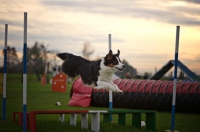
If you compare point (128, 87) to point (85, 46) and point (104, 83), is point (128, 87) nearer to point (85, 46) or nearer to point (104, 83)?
point (85, 46)

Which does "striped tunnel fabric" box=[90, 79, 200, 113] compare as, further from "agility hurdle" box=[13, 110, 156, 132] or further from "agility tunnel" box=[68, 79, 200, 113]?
"agility hurdle" box=[13, 110, 156, 132]

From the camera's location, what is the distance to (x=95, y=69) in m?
8.41

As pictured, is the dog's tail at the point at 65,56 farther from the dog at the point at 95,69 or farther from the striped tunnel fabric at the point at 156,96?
the striped tunnel fabric at the point at 156,96

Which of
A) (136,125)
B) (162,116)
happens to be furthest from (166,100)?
(136,125)

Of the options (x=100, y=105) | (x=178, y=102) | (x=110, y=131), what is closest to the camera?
(x=110, y=131)

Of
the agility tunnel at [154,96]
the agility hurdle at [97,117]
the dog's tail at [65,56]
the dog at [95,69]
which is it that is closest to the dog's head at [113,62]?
the dog at [95,69]

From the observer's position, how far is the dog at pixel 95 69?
824 centimetres

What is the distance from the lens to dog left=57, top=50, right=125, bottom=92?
8.24 metres

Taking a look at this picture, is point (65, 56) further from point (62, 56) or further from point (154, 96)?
point (154, 96)

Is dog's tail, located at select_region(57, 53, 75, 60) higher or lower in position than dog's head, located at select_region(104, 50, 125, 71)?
higher

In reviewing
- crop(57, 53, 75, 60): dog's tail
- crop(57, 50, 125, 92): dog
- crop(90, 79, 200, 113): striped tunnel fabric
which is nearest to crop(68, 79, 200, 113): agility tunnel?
crop(90, 79, 200, 113): striped tunnel fabric

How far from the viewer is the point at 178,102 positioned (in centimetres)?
1495

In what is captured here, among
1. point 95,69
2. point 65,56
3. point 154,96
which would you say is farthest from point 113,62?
point 154,96

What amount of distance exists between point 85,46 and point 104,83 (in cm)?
291
